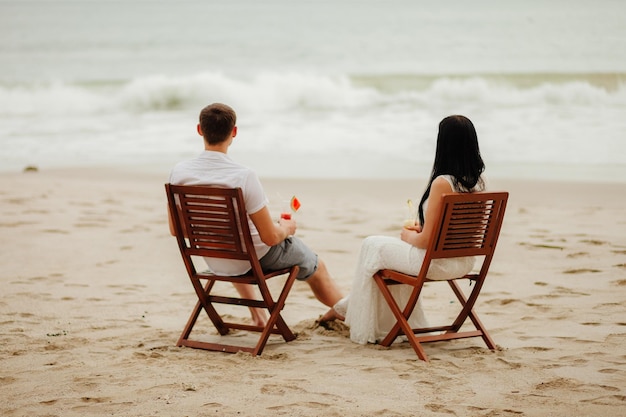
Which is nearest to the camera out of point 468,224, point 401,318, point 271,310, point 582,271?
point 468,224

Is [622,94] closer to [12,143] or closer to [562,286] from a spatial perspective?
[12,143]

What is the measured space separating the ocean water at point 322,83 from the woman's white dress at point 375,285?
7.84 meters

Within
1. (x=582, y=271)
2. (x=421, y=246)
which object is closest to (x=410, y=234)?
(x=421, y=246)

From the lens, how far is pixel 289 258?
4.88m

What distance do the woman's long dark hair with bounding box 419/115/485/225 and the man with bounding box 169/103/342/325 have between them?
0.93 m

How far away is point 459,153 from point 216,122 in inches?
51.5

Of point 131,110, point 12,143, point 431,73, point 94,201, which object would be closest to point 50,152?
point 12,143

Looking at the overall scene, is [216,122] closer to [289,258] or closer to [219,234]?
[219,234]

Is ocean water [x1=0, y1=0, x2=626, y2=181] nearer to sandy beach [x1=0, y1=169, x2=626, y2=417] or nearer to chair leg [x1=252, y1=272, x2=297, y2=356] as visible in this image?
sandy beach [x1=0, y1=169, x2=626, y2=417]

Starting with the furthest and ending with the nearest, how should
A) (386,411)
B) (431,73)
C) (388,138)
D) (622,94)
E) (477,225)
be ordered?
(431,73)
(622,94)
(388,138)
(477,225)
(386,411)

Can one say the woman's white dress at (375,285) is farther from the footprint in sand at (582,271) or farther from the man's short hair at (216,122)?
the footprint in sand at (582,271)

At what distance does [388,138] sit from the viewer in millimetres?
17047

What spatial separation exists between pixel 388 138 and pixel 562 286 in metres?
10.9

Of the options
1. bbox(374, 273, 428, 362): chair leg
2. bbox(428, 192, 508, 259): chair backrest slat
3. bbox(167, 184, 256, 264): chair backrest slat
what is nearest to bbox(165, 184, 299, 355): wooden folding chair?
bbox(167, 184, 256, 264): chair backrest slat
